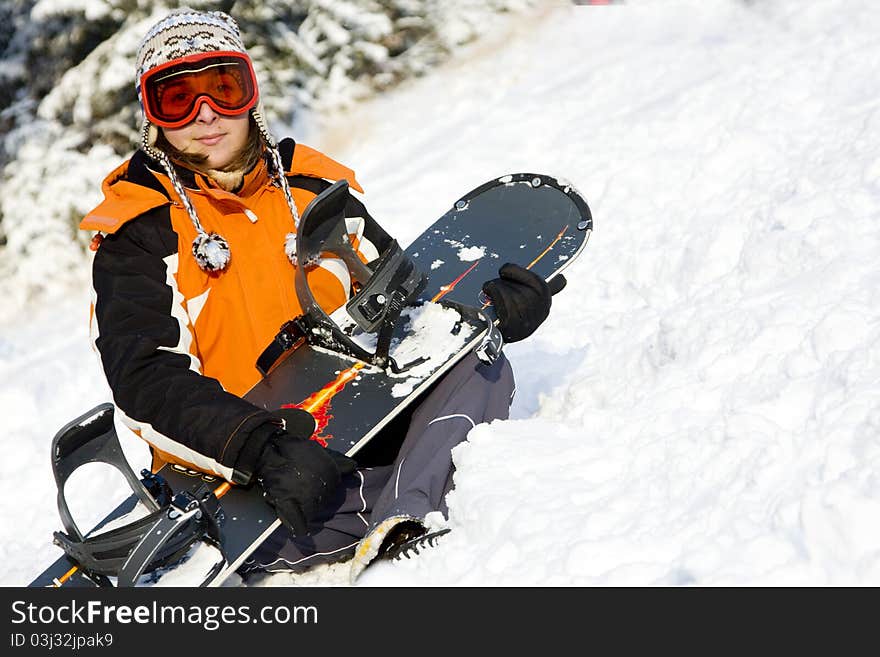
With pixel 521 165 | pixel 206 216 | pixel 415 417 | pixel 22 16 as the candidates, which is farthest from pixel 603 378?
pixel 22 16

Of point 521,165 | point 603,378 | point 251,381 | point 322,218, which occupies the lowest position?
point 521,165

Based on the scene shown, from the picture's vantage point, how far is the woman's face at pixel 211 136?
3.01m

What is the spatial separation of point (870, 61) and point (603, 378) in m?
3.32

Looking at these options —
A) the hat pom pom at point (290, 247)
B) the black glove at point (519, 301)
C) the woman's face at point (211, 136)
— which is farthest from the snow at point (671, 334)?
the woman's face at point (211, 136)

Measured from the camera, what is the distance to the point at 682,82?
687 centimetres

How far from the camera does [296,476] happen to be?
2.43 m

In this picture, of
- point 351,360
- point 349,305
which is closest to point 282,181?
point 349,305

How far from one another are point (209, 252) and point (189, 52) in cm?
72

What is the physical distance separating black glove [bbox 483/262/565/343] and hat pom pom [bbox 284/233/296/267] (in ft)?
2.33

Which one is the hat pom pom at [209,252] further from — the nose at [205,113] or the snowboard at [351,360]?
the nose at [205,113]

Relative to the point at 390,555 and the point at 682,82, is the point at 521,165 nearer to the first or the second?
the point at 682,82

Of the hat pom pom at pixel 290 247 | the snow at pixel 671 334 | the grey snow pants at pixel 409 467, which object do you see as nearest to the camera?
the snow at pixel 671 334

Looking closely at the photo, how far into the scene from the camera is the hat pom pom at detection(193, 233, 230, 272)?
2.91 meters

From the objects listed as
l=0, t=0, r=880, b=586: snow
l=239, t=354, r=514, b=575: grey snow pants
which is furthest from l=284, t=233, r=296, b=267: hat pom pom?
l=0, t=0, r=880, b=586: snow
